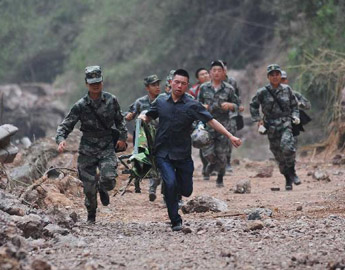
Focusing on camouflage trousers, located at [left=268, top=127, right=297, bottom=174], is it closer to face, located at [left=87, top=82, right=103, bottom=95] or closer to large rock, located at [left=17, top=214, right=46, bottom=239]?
face, located at [left=87, top=82, right=103, bottom=95]

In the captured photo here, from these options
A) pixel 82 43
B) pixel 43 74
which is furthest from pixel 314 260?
pixel 43 74

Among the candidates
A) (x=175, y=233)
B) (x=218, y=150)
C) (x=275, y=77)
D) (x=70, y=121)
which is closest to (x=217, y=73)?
(x=218, y=150)

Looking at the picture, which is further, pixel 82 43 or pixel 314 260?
pixel 82 43

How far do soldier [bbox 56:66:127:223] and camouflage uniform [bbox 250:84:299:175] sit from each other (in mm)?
4152

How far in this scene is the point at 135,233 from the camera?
891cm

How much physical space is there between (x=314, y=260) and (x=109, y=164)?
10.6 ft

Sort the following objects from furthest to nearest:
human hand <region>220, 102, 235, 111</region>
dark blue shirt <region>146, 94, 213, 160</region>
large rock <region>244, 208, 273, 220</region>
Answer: human hand <region>220, 102, 235, 111</region>
large rock <region>244, 208, 273, 220</region>
dark blue shirt <region>146, 94, 213, 160</region>

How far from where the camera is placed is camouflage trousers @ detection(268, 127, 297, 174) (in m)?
13.4

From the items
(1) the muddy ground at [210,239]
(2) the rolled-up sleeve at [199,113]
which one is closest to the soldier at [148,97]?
(1) the muddy ground at [210,239]

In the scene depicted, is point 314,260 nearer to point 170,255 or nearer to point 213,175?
point 170,255

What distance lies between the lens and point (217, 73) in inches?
567

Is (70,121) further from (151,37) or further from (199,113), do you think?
(151,37)

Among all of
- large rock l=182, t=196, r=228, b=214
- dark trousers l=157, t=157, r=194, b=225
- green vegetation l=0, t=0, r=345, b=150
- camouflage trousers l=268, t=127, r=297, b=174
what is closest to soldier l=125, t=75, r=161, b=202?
large rock l=182, t=196, r=228, b=214

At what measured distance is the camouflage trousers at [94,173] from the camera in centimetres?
955
